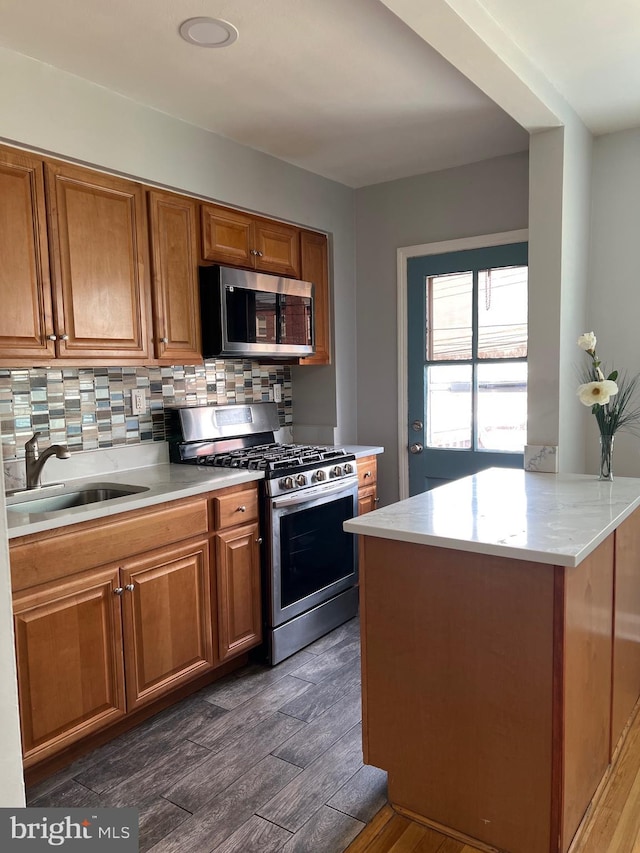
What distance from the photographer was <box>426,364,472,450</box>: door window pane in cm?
356

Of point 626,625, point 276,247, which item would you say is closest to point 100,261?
point 276,247

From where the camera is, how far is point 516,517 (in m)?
1.94

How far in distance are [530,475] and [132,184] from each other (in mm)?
2090

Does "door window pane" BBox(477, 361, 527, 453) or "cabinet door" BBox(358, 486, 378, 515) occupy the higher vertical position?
"door window pane" BBox(477, 361, 527, 453)

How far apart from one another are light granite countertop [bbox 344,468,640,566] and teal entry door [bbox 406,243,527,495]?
0.91 m

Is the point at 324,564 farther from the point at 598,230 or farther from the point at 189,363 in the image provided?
the point at 598,230

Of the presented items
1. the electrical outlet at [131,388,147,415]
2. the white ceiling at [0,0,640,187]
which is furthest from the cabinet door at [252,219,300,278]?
the electrical outlet at [131,388,147,415]

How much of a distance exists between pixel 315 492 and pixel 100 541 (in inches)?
45.1

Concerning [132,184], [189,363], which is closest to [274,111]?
[132,184]

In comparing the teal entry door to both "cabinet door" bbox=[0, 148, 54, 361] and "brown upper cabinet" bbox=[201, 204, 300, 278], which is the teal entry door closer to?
"brown upper cabinet" bbox=[201, 204, 300, 278]

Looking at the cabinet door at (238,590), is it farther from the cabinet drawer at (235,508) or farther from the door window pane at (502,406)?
the door window pane at (502,406)

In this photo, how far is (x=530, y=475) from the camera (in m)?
2.73

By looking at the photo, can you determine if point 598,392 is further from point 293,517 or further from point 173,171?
point 173,171

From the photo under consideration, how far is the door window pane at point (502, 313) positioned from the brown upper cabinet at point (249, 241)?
41.0 inches
